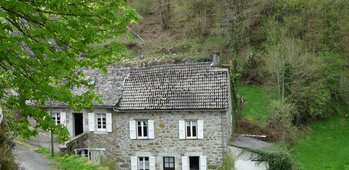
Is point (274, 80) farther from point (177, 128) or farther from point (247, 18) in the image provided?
point (177, 128)

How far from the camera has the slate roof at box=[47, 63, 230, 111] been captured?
22.8 metres

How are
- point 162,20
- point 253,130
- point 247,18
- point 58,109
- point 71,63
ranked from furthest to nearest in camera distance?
point 162,20
point 247,18
point 253,130
point 58,109
point 71,63

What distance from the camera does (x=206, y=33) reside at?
131 ft

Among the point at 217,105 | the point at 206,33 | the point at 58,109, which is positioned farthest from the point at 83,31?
the point at 206,33

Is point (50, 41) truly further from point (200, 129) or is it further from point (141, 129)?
point (141, 129)

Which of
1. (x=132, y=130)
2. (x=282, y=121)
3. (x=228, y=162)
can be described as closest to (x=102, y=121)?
(x=132, y=130)

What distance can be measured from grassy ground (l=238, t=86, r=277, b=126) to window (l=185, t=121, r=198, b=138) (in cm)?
641

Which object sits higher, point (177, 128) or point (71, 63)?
point (71, 63)

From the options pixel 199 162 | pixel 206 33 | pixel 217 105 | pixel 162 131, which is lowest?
pixel 199 162

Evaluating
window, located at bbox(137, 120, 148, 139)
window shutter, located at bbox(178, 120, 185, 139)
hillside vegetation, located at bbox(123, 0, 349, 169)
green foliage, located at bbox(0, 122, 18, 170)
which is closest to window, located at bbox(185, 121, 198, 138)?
window shutter, located at bbox(178, 120, 185, 139)

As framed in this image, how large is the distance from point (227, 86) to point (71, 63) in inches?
663

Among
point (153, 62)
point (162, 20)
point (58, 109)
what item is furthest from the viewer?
point (162, 20)

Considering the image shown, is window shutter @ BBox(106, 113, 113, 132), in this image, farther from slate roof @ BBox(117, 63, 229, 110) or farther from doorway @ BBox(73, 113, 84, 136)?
doorway @ BBox(73, 113, 84, 136)

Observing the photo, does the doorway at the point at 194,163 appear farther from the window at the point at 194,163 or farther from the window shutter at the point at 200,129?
the window shutter at the point at 200,129
